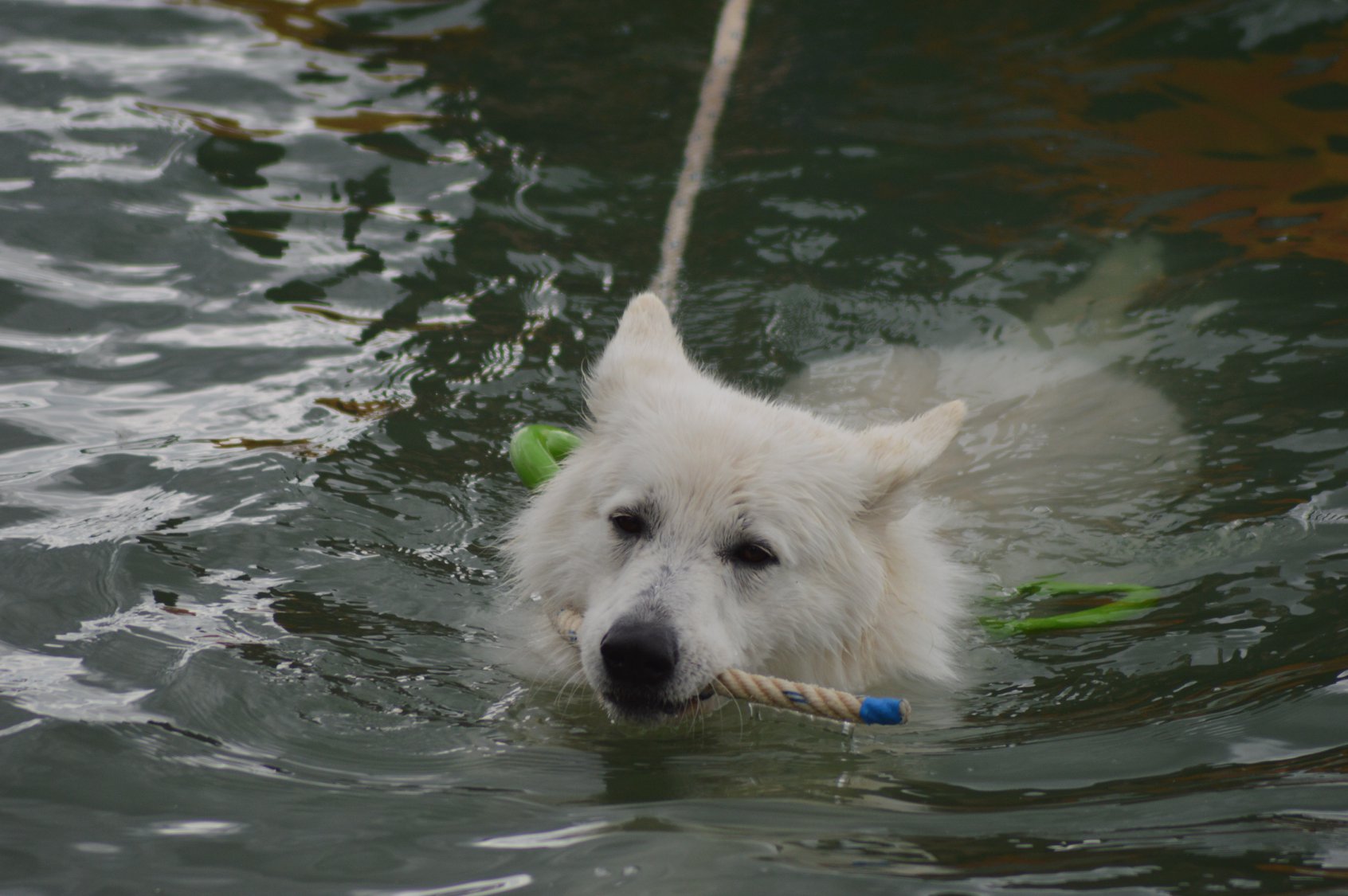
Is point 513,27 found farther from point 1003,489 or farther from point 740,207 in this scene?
point 1003,489

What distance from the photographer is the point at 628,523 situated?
368 cm

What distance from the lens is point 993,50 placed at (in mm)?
8508

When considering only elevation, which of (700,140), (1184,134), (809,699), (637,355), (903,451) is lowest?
(809,699)

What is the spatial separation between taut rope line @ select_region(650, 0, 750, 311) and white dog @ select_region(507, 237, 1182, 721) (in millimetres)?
2241

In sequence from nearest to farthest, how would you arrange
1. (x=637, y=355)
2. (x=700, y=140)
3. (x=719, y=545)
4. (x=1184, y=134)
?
1. (x=719, y=545)
2. (x=637, y=355)
3. (x=1184, y=134)
4. (x=700, y=140)

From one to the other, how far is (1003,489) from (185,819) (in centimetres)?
380

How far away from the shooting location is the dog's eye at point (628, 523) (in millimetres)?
3656

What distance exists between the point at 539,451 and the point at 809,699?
1831mm

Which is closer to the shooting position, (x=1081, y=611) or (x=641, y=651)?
(x=641, y=651)

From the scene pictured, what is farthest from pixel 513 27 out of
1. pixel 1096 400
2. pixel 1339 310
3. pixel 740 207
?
pixel 1339 310

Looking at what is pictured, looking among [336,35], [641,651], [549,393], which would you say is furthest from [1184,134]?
[336,35]

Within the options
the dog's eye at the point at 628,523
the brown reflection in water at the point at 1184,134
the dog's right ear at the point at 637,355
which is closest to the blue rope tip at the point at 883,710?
the dog's eye at the point at 628,523

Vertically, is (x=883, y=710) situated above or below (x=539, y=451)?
below

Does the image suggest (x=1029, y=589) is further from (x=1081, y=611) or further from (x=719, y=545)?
(x=719, y=545)
